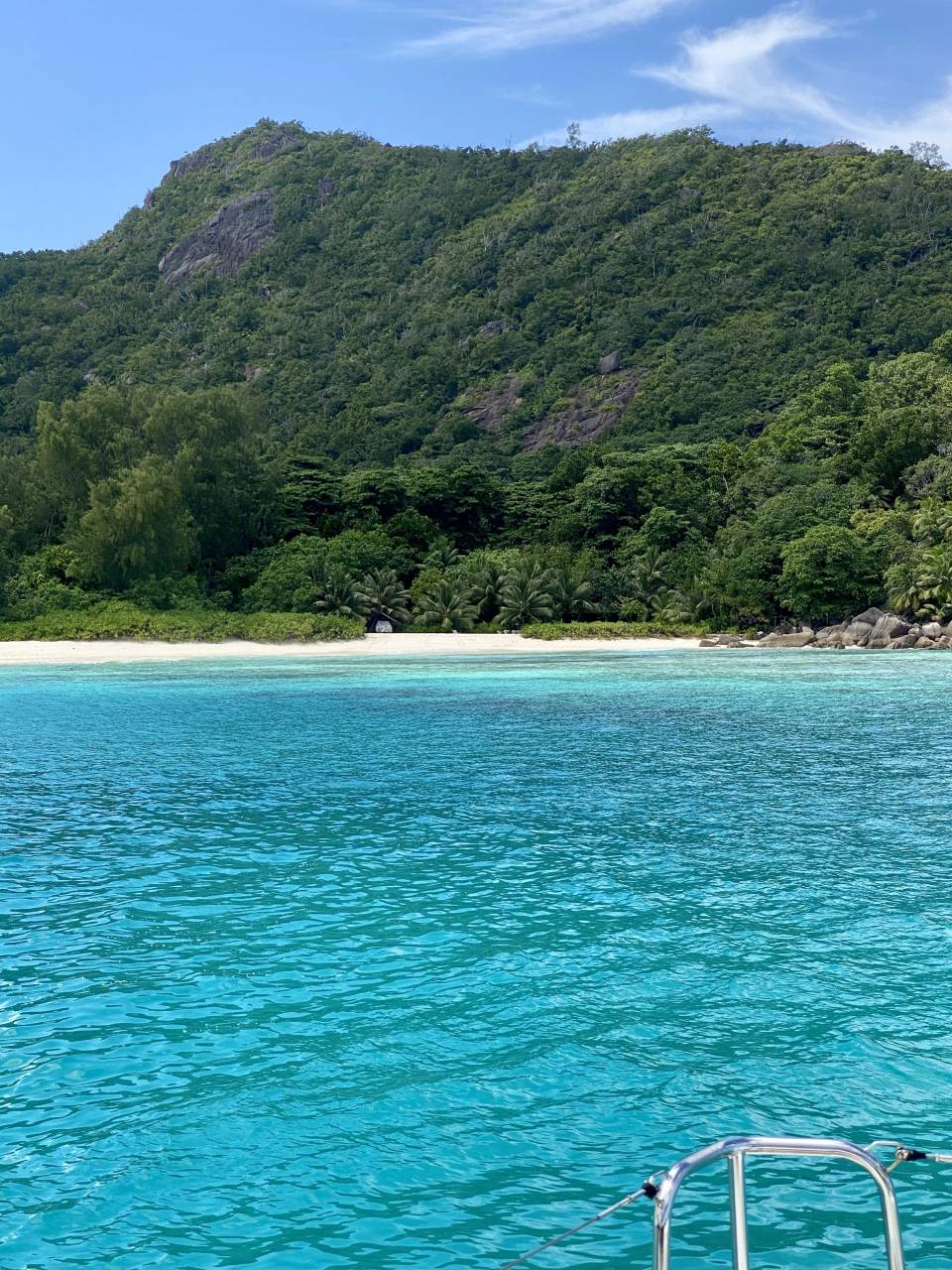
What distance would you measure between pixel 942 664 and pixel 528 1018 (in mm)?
32229

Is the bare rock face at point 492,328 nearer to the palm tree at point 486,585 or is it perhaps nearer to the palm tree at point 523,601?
the palm tree at point 486,585

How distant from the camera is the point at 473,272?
121938mm

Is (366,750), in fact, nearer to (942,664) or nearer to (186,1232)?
(186,1232)

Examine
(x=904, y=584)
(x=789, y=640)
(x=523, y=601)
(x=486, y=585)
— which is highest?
(x=486, y=585)

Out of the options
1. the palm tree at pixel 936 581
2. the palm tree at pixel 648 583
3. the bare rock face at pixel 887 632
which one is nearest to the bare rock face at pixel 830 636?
the bare rock face at pixel 887 632

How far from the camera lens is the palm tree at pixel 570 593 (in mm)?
52500

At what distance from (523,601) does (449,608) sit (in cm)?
354

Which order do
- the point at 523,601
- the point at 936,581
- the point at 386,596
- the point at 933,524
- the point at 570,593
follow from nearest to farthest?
the point at 936,581 → the point at 933,524 → the point at 523,601 → the point at 386,596 → the point at 570,593

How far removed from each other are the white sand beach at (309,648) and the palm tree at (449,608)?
2.14 m

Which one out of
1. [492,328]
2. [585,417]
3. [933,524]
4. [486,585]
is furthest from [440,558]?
[492,328]

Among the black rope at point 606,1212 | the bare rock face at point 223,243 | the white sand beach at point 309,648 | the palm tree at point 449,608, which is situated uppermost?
the bare rock face at point 223,243

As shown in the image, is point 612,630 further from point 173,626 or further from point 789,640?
point 173,626

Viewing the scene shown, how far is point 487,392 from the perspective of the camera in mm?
105250

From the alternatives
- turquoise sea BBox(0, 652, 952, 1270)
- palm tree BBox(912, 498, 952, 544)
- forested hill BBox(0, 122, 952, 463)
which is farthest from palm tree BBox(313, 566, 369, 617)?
forested hill BBox(0, 122, 952, 463)
